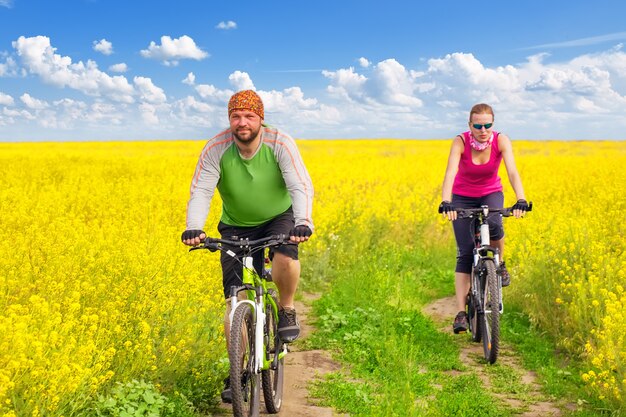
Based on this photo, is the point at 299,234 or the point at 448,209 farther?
the point at 448,209

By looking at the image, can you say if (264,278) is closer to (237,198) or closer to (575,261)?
(237,198)

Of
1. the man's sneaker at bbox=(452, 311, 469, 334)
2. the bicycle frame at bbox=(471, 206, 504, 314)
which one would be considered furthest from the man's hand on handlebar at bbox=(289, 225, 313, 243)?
the man's sneaker at bbox=(452, 311, 469, 334)

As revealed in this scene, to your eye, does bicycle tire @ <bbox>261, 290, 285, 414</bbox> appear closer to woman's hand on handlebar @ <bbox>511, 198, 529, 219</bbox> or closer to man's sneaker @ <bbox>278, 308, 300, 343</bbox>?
man's sneaker @ <bbox>278, 308, 300, 343</bbox>

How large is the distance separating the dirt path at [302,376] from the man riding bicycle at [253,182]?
780mm

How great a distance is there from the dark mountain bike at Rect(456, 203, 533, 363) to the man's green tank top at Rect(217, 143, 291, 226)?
2.25 m

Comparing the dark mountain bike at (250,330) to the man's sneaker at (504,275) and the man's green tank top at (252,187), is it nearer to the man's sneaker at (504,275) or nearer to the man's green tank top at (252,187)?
the man's green tank top at (252,187)

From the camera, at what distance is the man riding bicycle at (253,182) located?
4.34m

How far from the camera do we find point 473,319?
7.07 meters

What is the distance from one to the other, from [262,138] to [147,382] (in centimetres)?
205

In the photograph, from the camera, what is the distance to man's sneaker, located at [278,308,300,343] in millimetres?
4898

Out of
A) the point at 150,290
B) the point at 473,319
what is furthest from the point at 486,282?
the point at 150,290

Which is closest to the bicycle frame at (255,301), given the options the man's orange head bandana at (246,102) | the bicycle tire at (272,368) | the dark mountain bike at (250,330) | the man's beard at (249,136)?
the dark mountain bike at (250,330)

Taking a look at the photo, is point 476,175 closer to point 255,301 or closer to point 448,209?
point 448,209

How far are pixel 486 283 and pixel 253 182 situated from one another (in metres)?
3.10
